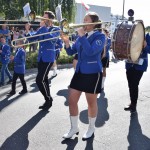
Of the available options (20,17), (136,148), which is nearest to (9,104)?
(136,148)

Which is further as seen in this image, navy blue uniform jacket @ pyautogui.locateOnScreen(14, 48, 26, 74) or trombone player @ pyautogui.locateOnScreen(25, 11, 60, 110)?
navy blue uniform jacket @ pyautogui.locateOnScreen(14, 48, 26, 74)

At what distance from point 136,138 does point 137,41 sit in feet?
5.30

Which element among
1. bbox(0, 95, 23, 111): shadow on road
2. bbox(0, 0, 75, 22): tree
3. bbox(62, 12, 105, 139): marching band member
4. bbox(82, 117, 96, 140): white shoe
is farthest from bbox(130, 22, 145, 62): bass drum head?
bbox(0, 0, 75, 22): tree

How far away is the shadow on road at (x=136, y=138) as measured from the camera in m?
4.37

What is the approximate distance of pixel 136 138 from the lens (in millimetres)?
4648

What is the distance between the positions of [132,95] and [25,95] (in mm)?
2520

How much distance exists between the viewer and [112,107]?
20.6 feet

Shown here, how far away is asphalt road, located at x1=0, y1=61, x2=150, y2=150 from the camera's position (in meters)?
4.38

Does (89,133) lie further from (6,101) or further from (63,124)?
(6,101)

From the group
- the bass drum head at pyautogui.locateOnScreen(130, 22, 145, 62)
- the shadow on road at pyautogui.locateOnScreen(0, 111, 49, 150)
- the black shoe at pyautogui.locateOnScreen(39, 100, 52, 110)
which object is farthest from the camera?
the black shoe at pyautogui.locateOnScreen(39, 100, 52, 110)

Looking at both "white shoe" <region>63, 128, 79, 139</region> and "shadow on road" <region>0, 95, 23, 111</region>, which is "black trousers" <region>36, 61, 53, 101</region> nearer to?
"shadow on road" <region>0, 95, 23, 111</region>

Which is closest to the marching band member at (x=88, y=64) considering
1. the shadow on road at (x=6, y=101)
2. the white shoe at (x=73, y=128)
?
the white shoe at (x=73, y=128)

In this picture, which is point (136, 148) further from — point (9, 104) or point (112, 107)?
point (9, 104)

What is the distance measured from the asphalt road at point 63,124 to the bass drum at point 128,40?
3.72ft
